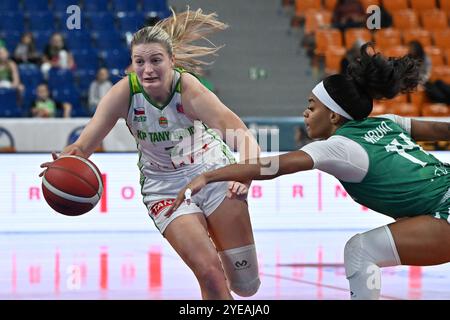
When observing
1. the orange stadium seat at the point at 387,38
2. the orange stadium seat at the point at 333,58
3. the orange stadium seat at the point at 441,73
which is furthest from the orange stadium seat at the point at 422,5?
the orange stadium seat at the point at 333,58

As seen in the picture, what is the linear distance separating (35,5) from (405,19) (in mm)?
5429

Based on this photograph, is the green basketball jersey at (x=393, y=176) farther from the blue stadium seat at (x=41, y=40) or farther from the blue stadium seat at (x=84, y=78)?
the blue stadium seat at (x=41, y=40)

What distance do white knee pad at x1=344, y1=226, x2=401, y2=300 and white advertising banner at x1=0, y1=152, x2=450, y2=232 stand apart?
5.61m

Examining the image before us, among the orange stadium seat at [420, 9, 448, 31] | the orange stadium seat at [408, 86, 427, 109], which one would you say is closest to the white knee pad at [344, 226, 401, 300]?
the orange stadium seat at [408, 86, 427, 109]

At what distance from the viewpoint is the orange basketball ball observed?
4989 mm

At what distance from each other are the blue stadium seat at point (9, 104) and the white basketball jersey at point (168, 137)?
25.4 ft

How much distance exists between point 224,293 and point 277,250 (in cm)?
419

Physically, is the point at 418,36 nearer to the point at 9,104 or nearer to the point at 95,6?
the point at 95,6

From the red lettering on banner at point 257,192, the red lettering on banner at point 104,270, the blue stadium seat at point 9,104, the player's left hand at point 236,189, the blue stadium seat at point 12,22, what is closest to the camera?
the player's left hand at point 236,189

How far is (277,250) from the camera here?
8938mm

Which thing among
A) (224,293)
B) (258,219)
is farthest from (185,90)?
(258,219)

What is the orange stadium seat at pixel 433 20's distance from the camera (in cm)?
1530

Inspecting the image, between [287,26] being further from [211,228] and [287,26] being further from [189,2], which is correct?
[211,228]

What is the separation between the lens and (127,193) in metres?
10.2
